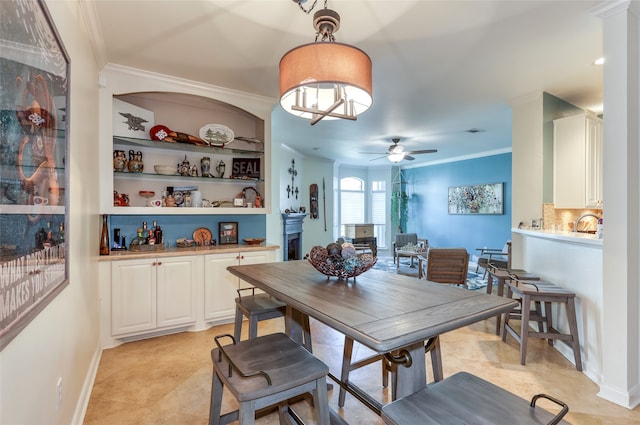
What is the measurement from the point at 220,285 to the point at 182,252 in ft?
1.76

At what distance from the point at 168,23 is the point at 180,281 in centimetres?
223

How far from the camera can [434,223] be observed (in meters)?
8.25

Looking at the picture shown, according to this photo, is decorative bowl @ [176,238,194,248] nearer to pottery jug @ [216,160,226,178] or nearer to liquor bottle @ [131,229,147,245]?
liquor bottle @ [131,229,147,245]

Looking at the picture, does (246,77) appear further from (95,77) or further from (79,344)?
(79,344)

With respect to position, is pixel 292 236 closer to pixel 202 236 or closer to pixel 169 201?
pixel 202 236

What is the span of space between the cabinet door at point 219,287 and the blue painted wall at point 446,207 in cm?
570

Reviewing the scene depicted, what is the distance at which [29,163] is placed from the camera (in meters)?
1.07

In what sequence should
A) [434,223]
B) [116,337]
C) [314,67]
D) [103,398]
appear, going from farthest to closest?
[434,223], [116,337], [103,398], [314,67]

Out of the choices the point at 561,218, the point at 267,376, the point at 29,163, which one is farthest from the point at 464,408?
the point at 561,218

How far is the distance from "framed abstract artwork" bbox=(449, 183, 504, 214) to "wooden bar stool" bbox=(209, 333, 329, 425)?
6.44 m

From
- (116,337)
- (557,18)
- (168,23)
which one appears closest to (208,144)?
(168,23)

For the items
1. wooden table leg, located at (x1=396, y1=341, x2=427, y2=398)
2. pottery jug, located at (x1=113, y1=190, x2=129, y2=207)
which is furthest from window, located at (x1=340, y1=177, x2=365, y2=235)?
wooden table leg, located at (x1=396, y1=341, x2=427, y2=398)

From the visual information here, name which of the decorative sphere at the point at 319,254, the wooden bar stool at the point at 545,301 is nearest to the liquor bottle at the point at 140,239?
the decorative sphere at the point at 319,254

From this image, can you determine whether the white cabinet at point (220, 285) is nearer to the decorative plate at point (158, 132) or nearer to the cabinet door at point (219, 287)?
the cabinet door at point (219, 287)
